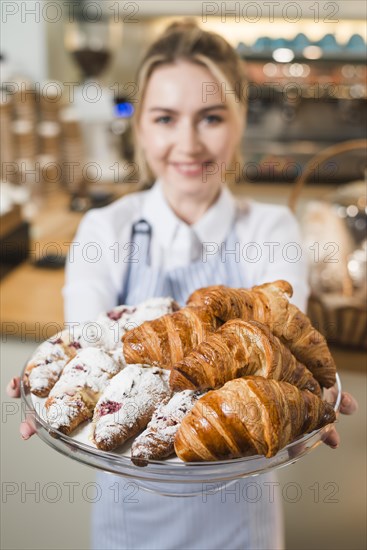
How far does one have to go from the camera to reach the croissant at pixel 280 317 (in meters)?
0.46

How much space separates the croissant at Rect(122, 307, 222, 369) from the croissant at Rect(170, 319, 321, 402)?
3 centimetres

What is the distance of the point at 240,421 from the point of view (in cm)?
39

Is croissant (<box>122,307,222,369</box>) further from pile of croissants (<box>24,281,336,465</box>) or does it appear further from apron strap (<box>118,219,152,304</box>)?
apron strap (<box>118,219,152,304</box>)

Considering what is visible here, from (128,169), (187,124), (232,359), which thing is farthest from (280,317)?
(128,169)

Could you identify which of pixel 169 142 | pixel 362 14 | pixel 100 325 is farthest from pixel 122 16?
pixel 100 325

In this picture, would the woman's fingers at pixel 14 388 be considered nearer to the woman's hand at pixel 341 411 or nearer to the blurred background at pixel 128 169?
the blurred background at pixel 128 169

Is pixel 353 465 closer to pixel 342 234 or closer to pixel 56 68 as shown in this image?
pixel 342 234

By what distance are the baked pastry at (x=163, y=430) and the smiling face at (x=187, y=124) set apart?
502 millimetres

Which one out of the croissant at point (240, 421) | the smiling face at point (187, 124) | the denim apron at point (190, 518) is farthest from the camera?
the smiling face at point (187, 124)

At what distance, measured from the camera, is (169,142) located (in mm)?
861

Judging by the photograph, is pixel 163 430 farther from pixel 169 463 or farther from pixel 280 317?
pixel 280 317

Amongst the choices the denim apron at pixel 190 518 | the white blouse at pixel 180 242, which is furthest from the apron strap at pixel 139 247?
the denim apron at pixel 190 518

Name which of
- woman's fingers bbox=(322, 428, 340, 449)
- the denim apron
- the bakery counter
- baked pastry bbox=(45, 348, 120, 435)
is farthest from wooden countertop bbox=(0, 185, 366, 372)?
baked pastry bbox=(45, 348, 120, 435)

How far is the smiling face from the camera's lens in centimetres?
84
